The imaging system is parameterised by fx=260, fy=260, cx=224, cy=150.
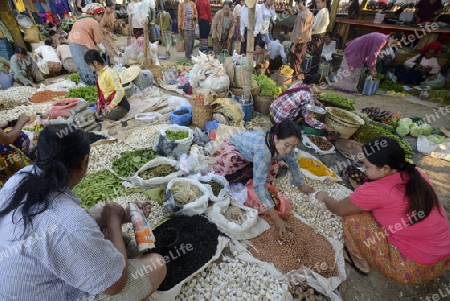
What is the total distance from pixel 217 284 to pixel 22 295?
4.34ft

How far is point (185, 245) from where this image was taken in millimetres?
2236

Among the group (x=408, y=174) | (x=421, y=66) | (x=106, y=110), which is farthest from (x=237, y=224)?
(x=421, y=66)

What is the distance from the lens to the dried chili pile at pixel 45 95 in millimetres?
5031

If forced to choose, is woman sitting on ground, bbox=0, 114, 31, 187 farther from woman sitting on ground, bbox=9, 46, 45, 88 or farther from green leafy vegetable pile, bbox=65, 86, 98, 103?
woman sitting on ground, bbox=9, 46, 45, 88

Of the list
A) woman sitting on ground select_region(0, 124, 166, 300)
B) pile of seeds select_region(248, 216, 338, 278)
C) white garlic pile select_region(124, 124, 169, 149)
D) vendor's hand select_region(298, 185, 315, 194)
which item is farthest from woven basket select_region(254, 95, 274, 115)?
woman sitting on ground select_region(0, 124, 166, 300)

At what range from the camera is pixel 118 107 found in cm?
442

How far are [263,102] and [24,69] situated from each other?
5.26 metres

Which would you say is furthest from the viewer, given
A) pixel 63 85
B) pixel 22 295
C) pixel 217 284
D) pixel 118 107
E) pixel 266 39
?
pixel 266 39

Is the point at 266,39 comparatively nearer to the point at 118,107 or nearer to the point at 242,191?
the point at 118,107

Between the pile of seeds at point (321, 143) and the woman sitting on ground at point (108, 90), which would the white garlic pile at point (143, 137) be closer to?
the woman sitting on ground at point (108, 90)

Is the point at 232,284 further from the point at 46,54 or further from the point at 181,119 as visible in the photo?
the point at 46,54

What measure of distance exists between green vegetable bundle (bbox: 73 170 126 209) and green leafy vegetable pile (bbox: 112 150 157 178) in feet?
0.37

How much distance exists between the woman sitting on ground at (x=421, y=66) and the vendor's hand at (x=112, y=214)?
8296 millimetres

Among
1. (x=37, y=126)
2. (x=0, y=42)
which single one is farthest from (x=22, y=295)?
(x=0, y=42)
